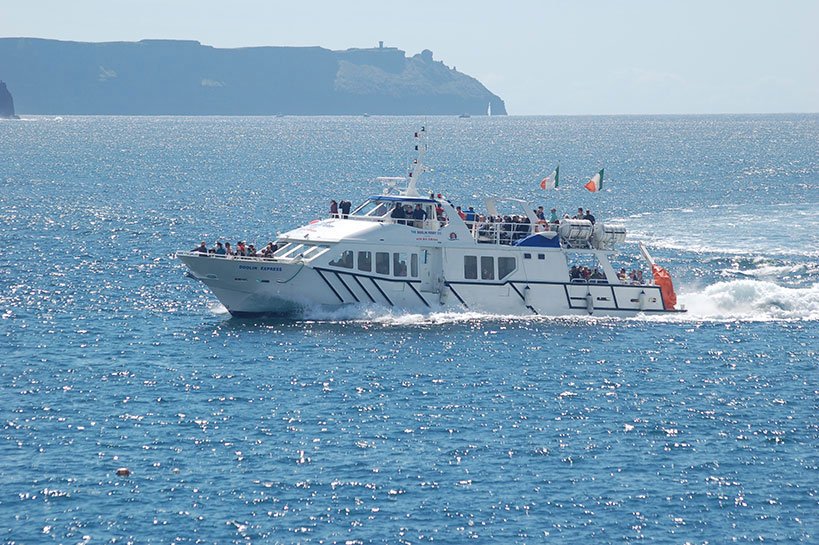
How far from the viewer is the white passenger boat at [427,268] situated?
5200 centimetres

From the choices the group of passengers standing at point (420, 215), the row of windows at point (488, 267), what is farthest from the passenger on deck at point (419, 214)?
the row of windows at point (488, 267)

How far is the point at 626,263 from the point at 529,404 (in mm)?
32178

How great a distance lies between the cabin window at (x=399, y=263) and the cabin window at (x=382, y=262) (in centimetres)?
26

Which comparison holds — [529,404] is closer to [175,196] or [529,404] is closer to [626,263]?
[626,263]

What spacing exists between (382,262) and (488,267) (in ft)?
15.2

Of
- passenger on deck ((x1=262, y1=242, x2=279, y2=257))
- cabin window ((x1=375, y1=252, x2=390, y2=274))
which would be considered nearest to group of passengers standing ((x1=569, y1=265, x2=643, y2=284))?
cabin window ((x1=375, y1=252, x2=390, y2=274))

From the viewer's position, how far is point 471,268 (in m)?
53.8

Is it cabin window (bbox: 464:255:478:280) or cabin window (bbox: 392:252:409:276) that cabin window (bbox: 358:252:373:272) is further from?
cabin window (bbox: 464:255:478:280)

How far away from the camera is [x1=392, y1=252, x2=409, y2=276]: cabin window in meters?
52.8

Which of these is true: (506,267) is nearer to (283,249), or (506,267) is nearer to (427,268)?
(427,268)

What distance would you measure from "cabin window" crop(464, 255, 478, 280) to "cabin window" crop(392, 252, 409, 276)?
2624mm

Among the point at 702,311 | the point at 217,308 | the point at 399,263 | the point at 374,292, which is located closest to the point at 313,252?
the point at 374,292

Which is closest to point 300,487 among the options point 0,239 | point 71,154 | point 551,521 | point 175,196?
point 551,521

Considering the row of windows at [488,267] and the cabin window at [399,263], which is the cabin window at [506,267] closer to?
the row of windows at [488,267]
